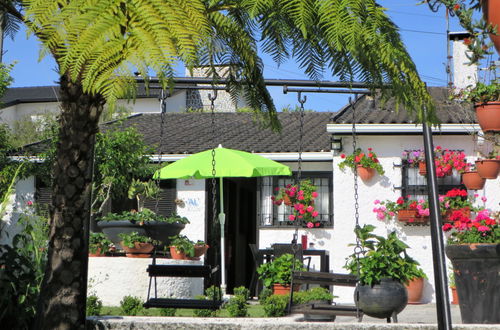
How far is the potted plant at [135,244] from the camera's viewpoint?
10.2m

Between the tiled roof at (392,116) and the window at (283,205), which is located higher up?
the tiled roof at (392,116)

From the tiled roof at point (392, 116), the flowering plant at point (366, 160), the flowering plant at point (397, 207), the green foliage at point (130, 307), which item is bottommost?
the green foliage at point (130, 307)

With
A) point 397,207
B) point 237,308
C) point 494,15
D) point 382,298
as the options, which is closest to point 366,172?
point 397,207

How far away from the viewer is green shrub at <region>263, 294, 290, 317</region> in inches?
324

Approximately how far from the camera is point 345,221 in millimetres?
13594

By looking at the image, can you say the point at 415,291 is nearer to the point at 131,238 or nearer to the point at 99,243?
the point at 131,238

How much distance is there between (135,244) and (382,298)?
4363 mm

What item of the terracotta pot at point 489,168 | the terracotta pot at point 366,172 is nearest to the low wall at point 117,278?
the terracotta pot at point 366,172

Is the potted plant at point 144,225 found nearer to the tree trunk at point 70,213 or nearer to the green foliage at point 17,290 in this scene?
the green foliage at point 17,290

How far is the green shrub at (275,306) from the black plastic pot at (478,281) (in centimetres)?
212

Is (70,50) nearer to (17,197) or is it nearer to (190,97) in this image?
(17,197)

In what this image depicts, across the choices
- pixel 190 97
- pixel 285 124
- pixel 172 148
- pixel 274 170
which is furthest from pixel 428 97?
pixel 190 97

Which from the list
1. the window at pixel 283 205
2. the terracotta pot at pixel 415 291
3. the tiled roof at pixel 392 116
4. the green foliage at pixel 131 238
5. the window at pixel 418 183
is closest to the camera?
the green foliage at pixel 131 238

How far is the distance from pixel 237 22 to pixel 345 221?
359 inches
